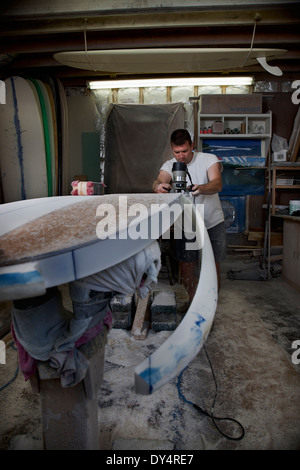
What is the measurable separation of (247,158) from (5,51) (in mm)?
3562

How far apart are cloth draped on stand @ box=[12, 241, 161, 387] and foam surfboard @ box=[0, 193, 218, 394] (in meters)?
0.09

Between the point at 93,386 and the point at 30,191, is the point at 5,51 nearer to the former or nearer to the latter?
the point at 30,191

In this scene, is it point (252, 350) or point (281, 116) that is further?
point (281, 116)

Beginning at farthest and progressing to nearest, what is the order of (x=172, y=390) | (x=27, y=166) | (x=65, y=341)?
(x=27, y=166), (x=172, y=390), (x=65, y=341)

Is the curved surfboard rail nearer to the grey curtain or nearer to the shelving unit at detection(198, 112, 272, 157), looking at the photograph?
the grey curtain

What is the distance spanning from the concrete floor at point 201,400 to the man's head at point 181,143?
62.4 inches

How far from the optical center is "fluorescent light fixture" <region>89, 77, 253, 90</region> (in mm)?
4371

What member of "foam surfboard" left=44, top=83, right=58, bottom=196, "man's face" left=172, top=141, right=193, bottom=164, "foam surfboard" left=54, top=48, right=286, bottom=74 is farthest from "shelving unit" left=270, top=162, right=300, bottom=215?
"foam surfboard" left=44, top=83, right=58, bottom=196

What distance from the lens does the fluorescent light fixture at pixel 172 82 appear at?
4371 mm

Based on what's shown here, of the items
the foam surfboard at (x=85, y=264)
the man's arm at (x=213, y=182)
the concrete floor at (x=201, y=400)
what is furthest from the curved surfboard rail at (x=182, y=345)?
the man's arm at (x=213, y=182)

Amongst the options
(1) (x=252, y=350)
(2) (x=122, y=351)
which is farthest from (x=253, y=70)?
(2) (x=122, y=351)

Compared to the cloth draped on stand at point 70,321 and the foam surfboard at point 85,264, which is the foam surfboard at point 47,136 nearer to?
the foam surfboard at point 85,264
